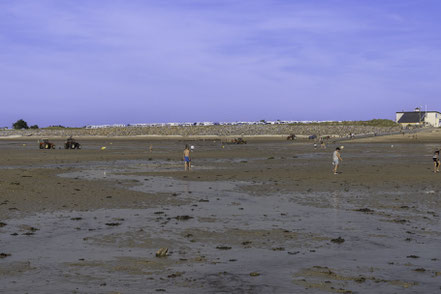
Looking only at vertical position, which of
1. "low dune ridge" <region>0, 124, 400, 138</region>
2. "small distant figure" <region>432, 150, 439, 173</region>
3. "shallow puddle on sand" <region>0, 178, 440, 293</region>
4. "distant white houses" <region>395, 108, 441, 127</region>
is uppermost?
"distant white houses" <region>395, 108, 441, 127</region>

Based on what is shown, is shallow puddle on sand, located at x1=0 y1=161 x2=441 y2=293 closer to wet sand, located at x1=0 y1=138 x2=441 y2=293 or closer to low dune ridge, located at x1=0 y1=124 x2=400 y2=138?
wet sand, located at x1=0 y1=138 x2=441 y2=293

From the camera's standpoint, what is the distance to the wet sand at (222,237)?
400 inches

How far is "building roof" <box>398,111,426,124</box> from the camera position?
167 metres

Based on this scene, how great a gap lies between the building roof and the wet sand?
14905 cm

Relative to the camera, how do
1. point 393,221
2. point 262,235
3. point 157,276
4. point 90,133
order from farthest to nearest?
point 90,133
point 393,221
point 262,235
point 157,276

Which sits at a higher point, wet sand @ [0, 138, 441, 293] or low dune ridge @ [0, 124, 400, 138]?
low dune ridge @ [0, 124, 400, 138]

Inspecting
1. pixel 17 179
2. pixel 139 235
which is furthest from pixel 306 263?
pixel 17 179

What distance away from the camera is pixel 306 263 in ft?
37.6

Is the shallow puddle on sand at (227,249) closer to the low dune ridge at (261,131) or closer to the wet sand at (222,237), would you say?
the wet sand at (222,237)

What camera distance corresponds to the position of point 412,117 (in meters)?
170

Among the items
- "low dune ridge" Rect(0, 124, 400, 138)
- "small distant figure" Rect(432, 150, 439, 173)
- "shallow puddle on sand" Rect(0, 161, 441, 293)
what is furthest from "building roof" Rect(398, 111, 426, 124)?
"shallow puddle on sand" Rect(0, 161, 441, 293)

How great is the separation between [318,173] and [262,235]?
63.6ft

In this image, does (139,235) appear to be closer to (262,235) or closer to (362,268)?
(262,235)

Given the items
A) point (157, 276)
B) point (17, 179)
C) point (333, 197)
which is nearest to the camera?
point (157, 276)
